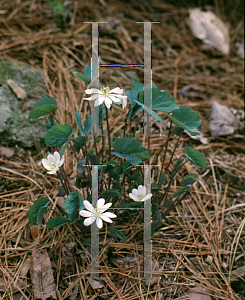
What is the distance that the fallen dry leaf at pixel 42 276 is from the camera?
1.33m

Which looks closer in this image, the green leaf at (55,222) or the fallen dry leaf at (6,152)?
the green leaf at (55,222)

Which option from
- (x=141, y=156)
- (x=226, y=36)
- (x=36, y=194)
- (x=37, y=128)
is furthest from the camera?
A: (x=226, y=36)

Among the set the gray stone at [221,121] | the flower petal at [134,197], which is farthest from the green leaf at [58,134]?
the gray stone at [221,121]

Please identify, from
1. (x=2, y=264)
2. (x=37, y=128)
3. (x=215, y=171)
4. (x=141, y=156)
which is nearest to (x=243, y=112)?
(x=215, y=171)

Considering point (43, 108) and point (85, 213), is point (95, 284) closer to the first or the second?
point (85, 213)

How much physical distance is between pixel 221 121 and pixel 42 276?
1.73 metres

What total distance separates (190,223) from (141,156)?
26.7 inches

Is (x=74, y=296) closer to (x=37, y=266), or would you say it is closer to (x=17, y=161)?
(x=37, y=266)

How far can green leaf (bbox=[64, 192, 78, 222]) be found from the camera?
3.95 feet

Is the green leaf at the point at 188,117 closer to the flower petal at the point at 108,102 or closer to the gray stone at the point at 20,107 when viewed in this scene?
the flower petal at the point at 108,102

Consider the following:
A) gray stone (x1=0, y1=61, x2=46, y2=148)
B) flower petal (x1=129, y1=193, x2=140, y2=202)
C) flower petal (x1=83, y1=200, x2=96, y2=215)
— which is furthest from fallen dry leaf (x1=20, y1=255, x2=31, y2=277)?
gray stone (x1=0, y1=61, x2=46, y2=148)

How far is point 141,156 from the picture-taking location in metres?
1.32

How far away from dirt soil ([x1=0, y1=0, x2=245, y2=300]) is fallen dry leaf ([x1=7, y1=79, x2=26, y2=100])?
24 cm

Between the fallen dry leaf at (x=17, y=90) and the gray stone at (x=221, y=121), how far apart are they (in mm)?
1516
